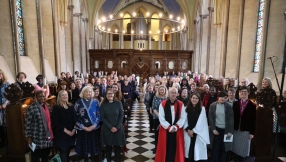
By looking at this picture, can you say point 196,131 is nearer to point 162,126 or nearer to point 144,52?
point 162,126

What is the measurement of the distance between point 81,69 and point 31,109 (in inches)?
544

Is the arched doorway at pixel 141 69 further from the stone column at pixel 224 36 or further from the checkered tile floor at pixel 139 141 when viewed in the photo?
the checkered tile floor at pixel 139 141

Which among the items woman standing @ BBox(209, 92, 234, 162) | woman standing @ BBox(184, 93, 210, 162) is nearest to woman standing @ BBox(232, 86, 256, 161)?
woman standing @ BBox(209, 92, 234, 162)

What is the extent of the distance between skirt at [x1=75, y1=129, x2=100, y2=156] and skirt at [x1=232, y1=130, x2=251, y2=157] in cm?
265

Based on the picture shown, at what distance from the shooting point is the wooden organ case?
1875 centimetres

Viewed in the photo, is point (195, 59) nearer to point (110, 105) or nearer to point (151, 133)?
point (151, 133)

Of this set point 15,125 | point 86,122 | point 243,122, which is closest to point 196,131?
point 243,122

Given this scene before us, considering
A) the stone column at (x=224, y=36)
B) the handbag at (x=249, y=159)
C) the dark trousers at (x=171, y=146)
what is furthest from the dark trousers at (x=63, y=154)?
the stone column at (x=224, y=36)

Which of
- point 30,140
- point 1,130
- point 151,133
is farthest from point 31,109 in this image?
point 151,133

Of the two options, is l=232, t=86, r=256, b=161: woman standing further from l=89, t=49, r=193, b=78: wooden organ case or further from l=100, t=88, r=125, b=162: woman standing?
l=89, t=49, r=193, b=78: wooden organ case

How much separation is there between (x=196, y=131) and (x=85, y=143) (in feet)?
6.57

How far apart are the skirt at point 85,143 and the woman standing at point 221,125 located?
2.23 meters

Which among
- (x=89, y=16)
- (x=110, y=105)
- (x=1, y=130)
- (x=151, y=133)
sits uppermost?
(x=89, y=16)

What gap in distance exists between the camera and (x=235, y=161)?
384 centimetres
